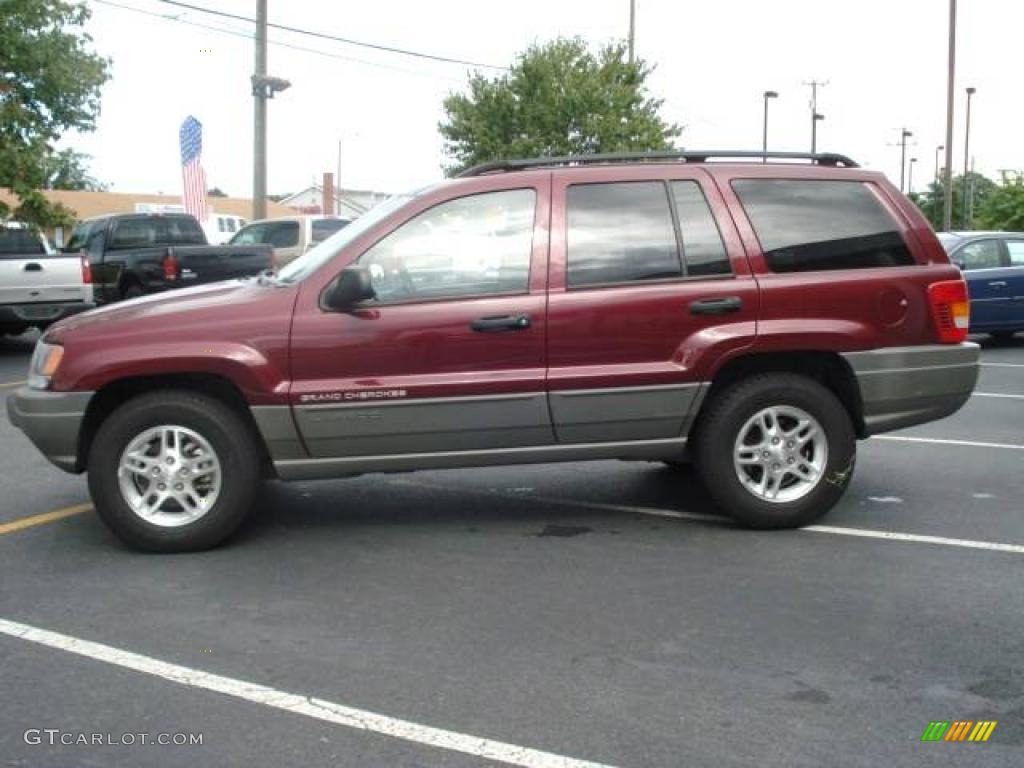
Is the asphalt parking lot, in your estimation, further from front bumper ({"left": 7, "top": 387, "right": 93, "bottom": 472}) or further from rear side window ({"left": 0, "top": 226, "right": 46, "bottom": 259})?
rear side window ({"left": 0, "top": 226, "right": 46, "bottom": 259})

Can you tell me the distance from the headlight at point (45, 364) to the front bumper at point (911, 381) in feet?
12.8

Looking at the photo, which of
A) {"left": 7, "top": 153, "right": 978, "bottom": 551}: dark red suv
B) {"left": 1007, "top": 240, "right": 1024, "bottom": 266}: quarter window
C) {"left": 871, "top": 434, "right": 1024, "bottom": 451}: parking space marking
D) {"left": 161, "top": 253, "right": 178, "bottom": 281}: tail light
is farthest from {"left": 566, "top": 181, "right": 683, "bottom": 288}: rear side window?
{"left": 1007, "top": 240, "right": 1024, "bottom": 266}: quarter window

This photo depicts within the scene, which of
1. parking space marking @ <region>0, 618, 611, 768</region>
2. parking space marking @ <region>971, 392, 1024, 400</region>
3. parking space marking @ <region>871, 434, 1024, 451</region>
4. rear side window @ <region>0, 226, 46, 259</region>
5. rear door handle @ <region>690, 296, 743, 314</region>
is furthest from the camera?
rear side window @ <region>0, 226, 46, 259</region>

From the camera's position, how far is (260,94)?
22.8m

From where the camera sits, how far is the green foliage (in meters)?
38.9

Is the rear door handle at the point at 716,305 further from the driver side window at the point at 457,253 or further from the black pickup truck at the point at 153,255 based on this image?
the black pickup truck at the point at 153,255

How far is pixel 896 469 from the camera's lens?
25.1ft

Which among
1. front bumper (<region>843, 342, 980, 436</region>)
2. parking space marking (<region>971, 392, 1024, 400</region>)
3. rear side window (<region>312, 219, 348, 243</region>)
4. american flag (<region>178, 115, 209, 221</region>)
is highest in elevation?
american flag (<region>178, 115, 209, 221</region>)

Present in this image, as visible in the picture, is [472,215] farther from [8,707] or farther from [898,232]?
[8,707]

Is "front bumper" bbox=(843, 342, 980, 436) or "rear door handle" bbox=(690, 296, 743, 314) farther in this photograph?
"front bumper" bbox=(843, 342, 980, 436)

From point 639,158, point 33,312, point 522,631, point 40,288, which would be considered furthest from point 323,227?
point 522,631

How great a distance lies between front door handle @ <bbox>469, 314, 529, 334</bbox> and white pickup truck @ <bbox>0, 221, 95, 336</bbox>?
10358mm

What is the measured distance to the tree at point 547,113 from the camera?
29656 millimetres

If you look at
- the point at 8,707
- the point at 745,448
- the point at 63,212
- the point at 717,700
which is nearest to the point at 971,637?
the point at 717,700
